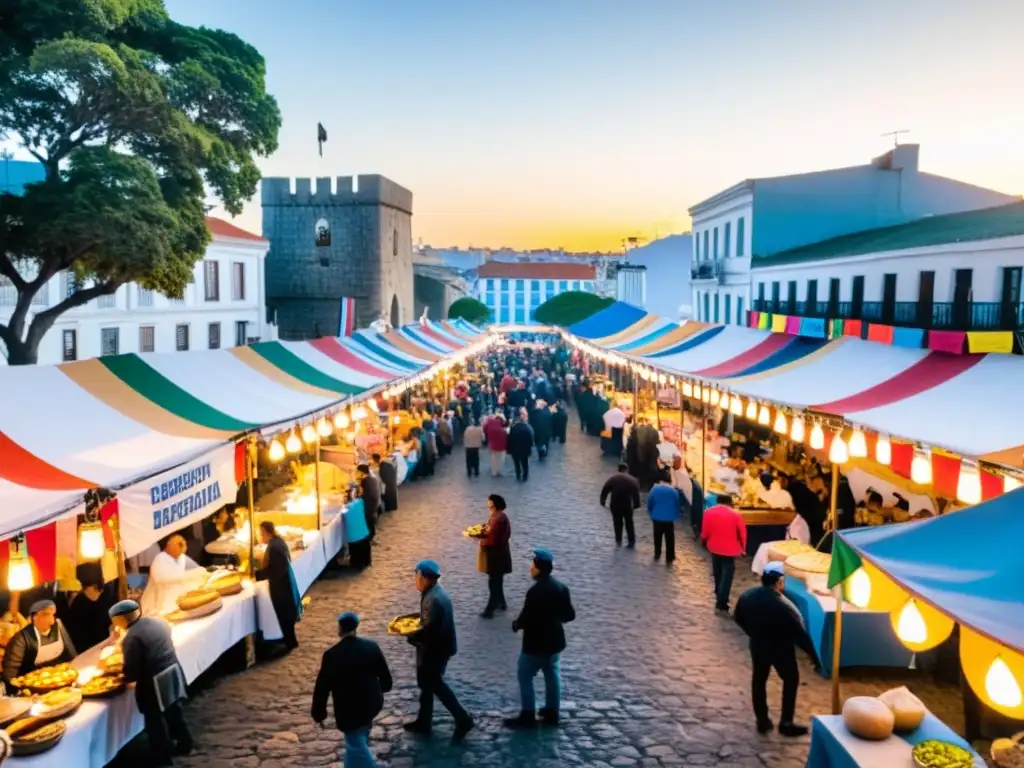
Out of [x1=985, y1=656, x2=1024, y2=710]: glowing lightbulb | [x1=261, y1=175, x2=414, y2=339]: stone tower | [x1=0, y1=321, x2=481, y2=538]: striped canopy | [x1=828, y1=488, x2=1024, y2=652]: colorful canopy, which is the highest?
[x1=261, y1=175, x2=414, y2=339]: stone tower

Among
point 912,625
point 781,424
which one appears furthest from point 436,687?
point 781,424

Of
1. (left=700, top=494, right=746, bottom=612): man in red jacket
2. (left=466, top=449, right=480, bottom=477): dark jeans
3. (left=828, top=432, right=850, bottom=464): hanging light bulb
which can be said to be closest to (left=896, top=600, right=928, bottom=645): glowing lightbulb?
(left=828, top=432, right=850, bottom=464): hanging light bulb

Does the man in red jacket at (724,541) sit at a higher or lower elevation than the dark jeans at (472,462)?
higher

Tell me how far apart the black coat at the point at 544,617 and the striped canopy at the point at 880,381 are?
3.53m

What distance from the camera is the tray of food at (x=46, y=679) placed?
5.85 m

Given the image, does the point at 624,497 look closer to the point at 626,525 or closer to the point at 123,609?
the point at 626,525

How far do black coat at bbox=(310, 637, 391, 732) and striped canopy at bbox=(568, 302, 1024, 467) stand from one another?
491 centimetres

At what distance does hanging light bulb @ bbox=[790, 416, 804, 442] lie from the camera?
10234 millimetres

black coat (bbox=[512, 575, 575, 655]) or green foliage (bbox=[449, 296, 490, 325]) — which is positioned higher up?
green foliage (bbox=[449, 296, 490, 325])

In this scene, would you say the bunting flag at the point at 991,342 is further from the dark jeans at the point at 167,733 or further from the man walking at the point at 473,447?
the man walking at the point at 473,447

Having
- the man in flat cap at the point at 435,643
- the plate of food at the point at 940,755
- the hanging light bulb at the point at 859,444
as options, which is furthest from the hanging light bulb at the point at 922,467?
the man in flat cap at the point at 435,643

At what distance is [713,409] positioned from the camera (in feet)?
76.4

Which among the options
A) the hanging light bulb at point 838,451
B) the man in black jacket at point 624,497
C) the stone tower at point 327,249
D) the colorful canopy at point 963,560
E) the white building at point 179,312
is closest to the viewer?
the colorful canopy at point 963,560

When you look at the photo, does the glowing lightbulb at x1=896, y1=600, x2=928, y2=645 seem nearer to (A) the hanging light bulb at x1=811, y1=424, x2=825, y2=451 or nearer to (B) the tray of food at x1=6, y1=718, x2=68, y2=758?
(A) the hanging light bulb at x1=811, y1=424, x2=825, y2=451
